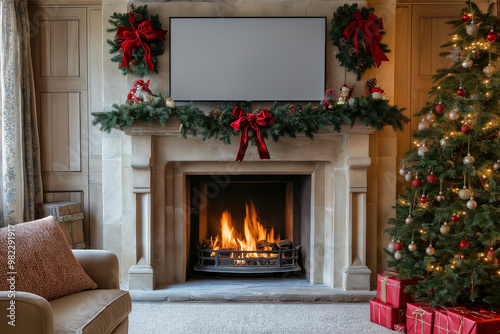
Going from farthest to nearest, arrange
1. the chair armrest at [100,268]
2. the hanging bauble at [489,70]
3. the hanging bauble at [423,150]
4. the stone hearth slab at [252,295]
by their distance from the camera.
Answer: the stone hearth slab at [252,295], the hanging bauble at [423,150], the hanging bauble at [489,70], the chair armrest at [100,268]

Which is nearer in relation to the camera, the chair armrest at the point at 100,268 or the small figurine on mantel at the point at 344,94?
the chair armrest at the point at 100,268

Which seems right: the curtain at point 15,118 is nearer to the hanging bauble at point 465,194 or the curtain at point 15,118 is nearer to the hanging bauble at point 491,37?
the hanging bauble at point 465,194

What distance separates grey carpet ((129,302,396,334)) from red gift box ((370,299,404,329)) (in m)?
0.04

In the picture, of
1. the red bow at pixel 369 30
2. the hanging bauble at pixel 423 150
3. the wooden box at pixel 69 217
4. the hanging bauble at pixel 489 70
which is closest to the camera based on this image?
the hanging bauble at pixel 489 70

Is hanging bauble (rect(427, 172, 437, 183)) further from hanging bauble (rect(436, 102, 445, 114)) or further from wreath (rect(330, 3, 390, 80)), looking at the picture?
wreath (rect(330, 3, 390, 80))

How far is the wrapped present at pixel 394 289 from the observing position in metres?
2.54

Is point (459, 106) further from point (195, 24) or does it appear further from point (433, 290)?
point (195, 24)

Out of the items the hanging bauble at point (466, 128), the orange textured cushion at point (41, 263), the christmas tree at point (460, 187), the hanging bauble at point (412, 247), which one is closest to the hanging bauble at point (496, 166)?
the christmas tree at point (460, 187)

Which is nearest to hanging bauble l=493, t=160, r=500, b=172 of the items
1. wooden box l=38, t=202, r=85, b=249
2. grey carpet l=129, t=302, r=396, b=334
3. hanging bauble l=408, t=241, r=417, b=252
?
hanging bauble l=408, t=241, r=417, b=252

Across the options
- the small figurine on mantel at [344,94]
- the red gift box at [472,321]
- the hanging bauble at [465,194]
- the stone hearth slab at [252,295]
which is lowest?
the stone hearth slab at [252,295]

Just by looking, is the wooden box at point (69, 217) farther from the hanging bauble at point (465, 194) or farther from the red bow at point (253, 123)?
the hanging bauble at point (465, 194)

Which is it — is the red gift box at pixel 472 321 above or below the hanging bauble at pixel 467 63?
below

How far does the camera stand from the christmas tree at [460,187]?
227cm

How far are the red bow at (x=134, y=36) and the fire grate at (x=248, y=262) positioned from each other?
65.3 inches
